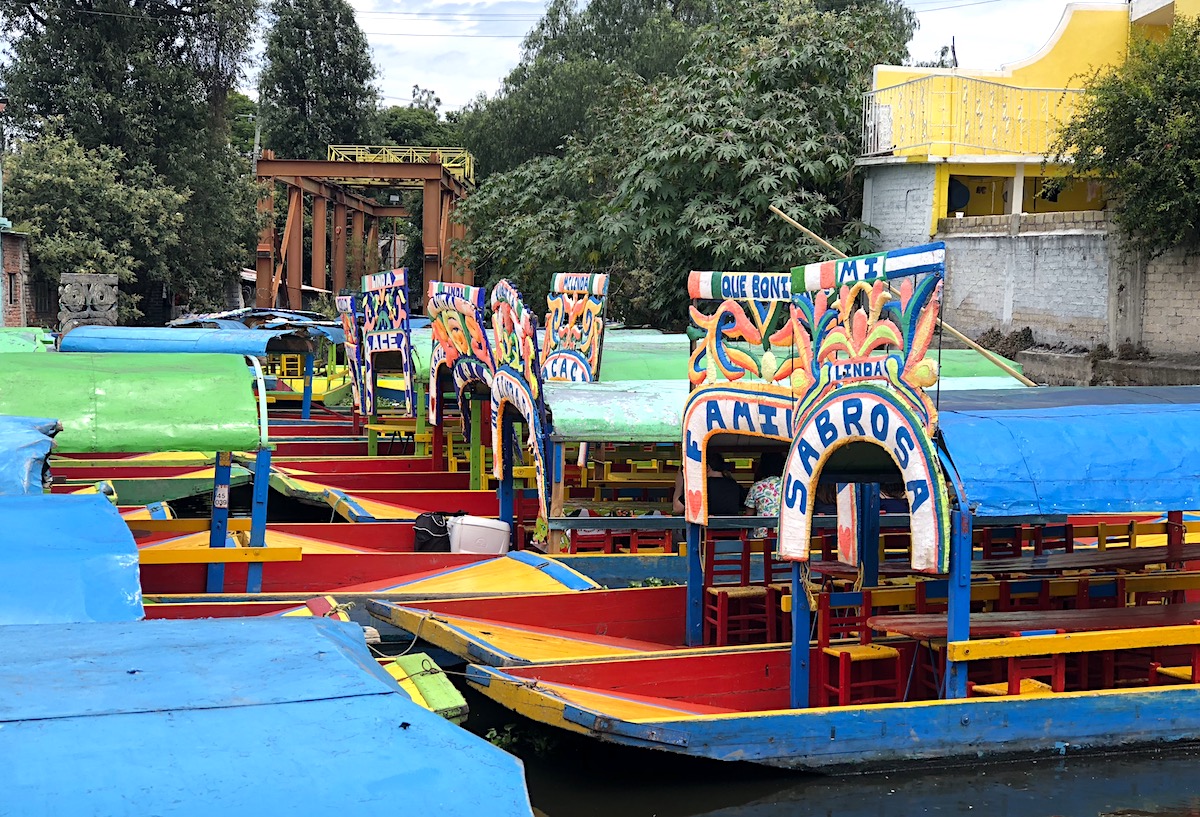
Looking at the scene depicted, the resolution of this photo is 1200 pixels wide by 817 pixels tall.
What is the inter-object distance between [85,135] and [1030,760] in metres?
33.0

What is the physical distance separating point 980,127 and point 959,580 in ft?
52.9

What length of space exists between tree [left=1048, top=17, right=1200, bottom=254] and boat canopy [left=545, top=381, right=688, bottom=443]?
8.68 m

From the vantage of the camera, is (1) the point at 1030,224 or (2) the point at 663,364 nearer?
(2) the point at 663,364

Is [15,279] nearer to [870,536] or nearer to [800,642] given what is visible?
[870,536]

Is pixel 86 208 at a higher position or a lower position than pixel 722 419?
higher

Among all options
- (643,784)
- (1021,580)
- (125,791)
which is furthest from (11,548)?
(1021,580)

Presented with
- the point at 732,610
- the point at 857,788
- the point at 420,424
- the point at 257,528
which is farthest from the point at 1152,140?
the point at 257,528

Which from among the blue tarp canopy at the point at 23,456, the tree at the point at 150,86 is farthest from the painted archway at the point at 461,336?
the tree at the point at 150,86

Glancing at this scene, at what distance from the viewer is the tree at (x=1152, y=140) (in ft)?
56.4

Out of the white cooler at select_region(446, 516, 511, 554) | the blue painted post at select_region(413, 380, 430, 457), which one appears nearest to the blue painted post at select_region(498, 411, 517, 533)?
the white cooler at select_region(446, 516, 511, 554)

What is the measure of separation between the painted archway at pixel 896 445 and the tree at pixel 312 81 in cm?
4610

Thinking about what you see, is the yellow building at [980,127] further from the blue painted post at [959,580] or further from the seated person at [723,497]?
the blue painted post at [959,580]

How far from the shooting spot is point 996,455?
7820 mm

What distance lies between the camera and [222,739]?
3592 millimetres
